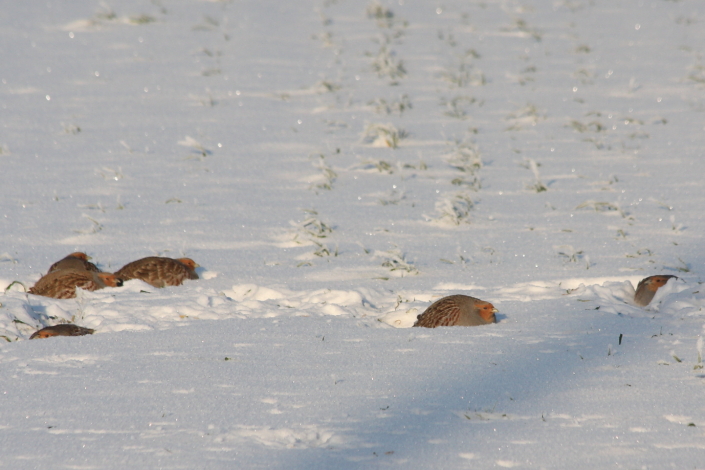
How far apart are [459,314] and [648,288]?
1.16 m

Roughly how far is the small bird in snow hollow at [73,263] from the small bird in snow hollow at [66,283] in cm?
20

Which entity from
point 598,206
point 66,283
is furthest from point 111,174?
point 598,206

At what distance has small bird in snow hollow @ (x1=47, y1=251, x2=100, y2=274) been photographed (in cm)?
464

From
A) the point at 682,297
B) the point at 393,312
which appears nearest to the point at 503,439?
the point at 393,312

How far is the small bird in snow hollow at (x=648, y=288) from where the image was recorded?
409cm

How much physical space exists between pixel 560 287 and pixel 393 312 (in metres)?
1.09

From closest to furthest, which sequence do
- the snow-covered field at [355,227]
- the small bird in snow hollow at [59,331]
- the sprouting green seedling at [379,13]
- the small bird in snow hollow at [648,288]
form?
the snow-covered field at [355,227]
the small bird in snow hollow at [59,331]
the small bird in snow hollow at [648,288]
the sprouting green seedling at [379,13]

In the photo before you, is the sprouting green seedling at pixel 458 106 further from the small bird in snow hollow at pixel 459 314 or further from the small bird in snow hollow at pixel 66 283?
the small bird in snow hollow at pixel 66 283

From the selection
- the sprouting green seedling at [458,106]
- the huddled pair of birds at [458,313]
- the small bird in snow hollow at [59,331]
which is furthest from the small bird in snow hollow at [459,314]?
the sprouting green seedling at [458,106]

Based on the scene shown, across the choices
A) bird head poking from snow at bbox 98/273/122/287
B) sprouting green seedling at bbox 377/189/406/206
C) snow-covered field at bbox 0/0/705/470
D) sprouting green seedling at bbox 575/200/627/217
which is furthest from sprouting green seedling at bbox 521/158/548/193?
bird head poking from snow at bbox 98/273/122/287

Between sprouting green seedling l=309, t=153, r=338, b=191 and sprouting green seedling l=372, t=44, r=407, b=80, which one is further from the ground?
sprouting green seedling l=372, t=44, r=407, b=80

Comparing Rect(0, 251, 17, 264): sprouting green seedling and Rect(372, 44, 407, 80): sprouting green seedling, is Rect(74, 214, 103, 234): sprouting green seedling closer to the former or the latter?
Rect(0, 251, 17, 264): sprouting green seedling

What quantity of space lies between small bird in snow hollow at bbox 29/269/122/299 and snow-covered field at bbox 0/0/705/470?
Answer: 0.37 feet

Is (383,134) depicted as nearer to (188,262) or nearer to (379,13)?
(188,262)
